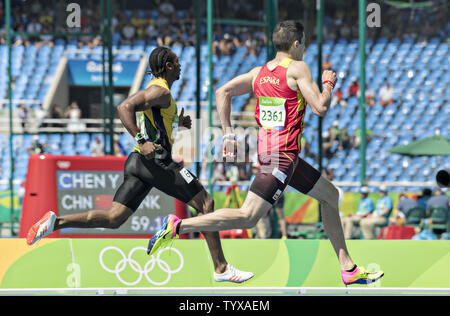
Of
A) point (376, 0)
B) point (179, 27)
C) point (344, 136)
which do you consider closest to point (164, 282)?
point (376, 0)

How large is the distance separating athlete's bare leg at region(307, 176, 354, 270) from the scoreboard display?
3.31 m

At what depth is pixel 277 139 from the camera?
6746 mm

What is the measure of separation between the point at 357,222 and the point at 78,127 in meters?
5.99

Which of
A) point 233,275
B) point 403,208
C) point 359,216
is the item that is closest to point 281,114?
point 233,275

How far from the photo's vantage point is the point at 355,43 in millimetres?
21578

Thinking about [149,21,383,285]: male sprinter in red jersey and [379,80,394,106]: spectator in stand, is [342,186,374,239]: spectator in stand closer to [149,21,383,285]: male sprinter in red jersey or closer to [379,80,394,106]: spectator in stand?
[379,80,394,106]: spectator in stand

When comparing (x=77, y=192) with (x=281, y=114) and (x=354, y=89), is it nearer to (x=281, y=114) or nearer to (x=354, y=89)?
(x=281, y=114)

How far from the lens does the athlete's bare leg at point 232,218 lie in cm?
663

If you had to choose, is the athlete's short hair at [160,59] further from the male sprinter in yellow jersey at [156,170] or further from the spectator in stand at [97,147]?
the spectator in stand at [97,147]

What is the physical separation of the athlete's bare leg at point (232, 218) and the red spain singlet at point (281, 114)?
41cm

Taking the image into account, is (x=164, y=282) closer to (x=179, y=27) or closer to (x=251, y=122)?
(x=251, y=122)

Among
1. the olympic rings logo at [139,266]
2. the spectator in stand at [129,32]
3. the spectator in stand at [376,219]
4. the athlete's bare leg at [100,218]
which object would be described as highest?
the spectator in stand at [129,32]

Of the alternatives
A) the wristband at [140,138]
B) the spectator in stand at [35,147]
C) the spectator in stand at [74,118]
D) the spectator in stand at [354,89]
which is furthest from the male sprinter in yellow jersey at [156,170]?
the spectator in stand at [354,89]

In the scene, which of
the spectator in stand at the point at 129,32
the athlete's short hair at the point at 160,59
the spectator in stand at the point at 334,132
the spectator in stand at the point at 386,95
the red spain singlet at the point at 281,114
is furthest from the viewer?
the spectator in stand at the point at 129,32
